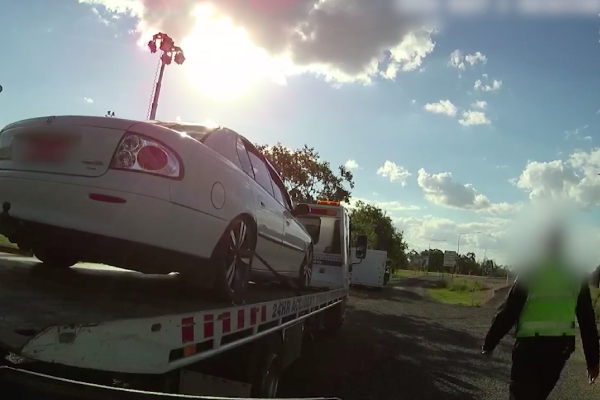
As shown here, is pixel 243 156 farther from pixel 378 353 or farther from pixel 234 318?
pixel 378 353

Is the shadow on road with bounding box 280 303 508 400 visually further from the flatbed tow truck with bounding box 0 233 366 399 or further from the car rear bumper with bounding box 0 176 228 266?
the car rear bumper with bounding box 0 176 228 266

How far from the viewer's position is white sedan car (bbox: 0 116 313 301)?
11.3ft

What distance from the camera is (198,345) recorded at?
303cm

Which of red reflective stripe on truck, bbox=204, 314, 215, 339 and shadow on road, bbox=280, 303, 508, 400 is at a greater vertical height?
red reflective stripe on truck, bbox=204, 314, 215, 339

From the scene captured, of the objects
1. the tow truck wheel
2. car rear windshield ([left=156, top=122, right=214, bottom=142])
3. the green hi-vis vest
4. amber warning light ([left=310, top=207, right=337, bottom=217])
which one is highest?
amber warning light ([left=310, top=207, right=337, bottom=217])

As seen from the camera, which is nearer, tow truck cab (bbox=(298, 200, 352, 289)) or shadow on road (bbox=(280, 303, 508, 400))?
shadow on road (bbox=(280, 303, 508, 400))

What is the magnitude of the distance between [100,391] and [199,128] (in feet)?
9.91

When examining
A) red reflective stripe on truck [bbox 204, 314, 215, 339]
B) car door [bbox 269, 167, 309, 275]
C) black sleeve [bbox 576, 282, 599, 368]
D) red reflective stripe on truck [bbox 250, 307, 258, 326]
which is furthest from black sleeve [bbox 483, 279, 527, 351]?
car door [bbox 269, 167, 309, 275]

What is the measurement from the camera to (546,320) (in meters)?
3.58

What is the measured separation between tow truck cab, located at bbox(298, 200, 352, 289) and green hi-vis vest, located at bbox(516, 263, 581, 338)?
8.09 metres

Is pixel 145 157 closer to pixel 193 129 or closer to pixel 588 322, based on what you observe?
pixel 193 129

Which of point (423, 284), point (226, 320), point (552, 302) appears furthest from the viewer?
point (423, 284)

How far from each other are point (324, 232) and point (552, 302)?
8.45 meters

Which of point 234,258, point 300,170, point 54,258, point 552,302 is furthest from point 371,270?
point 552,302
